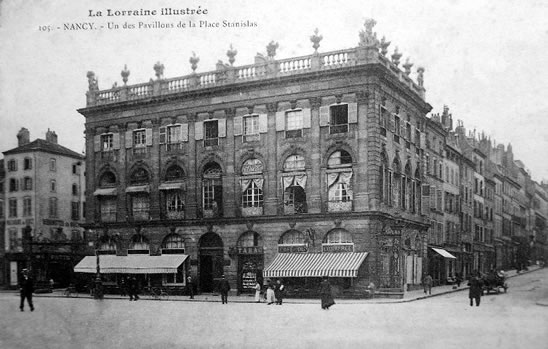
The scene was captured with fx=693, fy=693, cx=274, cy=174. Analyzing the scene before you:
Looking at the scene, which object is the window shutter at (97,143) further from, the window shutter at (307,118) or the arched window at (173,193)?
the window shutter at (307,118)

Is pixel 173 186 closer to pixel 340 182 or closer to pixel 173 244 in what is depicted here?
pixel 173 244

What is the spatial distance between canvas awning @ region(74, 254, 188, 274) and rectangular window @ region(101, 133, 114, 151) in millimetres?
6432

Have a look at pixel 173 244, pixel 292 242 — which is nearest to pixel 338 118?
pixel 292 242

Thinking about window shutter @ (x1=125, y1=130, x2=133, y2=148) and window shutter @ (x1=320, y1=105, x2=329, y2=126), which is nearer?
window shutter @ (x1=320, y1=105, x2=329, y2=126)

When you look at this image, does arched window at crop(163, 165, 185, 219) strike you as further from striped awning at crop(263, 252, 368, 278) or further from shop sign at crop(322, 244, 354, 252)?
shop sign at crop(322, 244, 354, 252)

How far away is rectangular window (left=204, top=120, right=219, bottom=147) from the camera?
38.5 metres

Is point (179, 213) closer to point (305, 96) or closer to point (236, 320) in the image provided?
point (305, 96)

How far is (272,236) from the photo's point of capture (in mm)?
36688

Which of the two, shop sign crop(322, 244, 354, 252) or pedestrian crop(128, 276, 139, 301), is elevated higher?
shop sign crop(322, 244, 354, 252)

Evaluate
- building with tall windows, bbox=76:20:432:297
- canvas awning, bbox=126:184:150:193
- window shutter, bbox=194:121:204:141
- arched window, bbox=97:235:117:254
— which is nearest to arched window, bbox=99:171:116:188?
building with tall windows, bbox=76:20:432:297

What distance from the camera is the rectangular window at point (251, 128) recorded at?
37.5m

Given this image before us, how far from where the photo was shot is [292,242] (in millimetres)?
36344

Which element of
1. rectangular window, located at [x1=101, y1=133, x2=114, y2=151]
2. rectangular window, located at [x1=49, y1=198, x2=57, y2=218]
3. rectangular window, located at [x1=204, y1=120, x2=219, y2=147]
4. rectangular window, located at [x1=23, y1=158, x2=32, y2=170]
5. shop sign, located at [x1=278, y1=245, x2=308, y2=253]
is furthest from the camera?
rectangular window, located at [x1=101, y1=133, x2=114, y2=151]

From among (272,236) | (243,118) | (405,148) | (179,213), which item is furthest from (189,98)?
(405,148)
